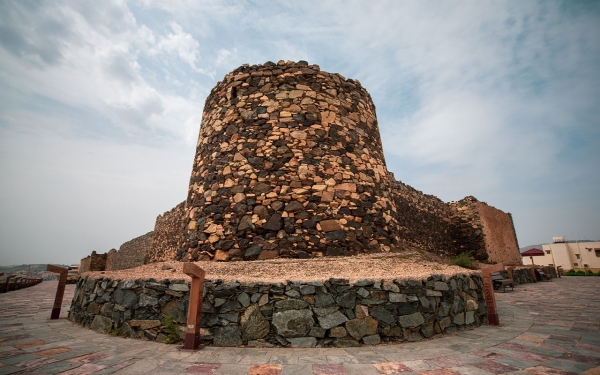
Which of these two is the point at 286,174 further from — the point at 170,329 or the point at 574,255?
the point at 574,255

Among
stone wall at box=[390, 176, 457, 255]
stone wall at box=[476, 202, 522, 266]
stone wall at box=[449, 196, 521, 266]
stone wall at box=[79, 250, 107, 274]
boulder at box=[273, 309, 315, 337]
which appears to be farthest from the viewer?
stone wall at box=[79, 250, 107, 274]

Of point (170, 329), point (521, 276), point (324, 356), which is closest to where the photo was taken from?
point (324, 356)

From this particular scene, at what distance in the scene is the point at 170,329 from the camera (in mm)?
3850

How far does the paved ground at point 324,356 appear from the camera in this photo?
2.80 metres

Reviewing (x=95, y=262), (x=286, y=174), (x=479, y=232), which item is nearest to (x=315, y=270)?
(x=286, y=174)

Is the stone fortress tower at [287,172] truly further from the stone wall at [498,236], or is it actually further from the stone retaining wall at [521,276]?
the stone wall at [498,236]

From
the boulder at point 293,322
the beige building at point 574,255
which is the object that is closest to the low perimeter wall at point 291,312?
the boulder at point 293,322

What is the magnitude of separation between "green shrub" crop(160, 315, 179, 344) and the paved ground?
0.44 ft

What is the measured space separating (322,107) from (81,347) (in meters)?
6.10

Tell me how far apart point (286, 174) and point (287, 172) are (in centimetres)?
5

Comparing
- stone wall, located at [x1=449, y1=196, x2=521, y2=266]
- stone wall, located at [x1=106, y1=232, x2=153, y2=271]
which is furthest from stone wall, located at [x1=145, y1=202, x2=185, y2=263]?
stone wall, located at [x1=449, y1=196, x2=521, y2=266]

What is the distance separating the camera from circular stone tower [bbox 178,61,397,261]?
5.97 metres

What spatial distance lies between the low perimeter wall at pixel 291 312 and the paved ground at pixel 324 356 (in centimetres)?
17

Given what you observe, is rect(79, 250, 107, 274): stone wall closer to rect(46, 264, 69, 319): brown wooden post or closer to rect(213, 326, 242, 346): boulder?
rect(46, 264, 69, 319): brown wooden post
